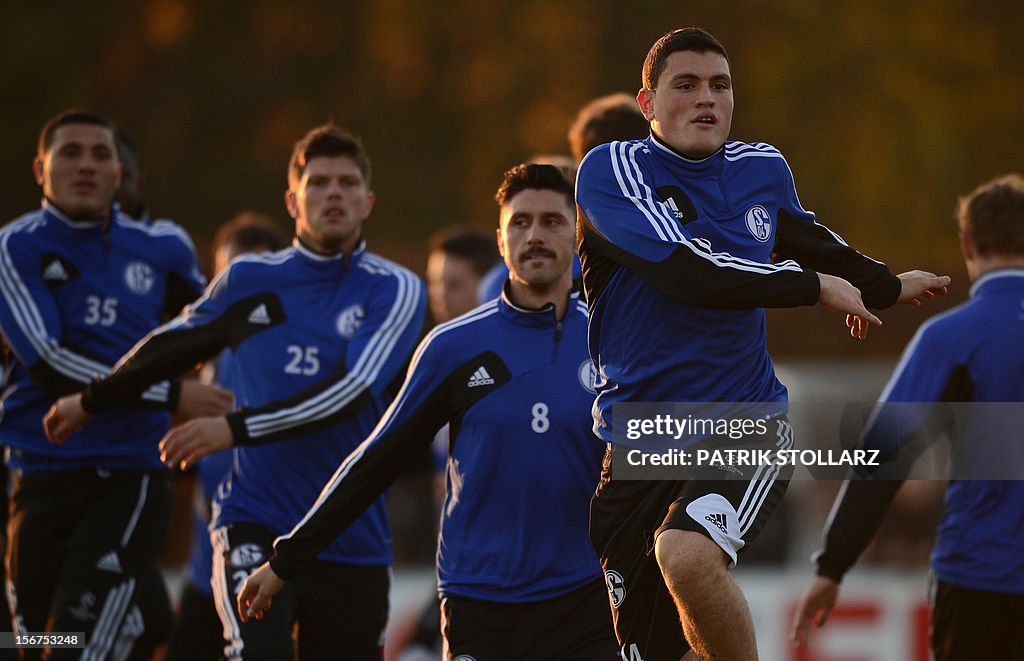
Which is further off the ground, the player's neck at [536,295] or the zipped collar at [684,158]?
the zipped collar at [684,158]

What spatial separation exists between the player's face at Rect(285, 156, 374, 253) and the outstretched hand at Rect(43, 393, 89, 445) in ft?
4.41

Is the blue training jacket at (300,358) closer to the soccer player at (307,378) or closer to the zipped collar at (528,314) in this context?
the soccer player at (307,378)

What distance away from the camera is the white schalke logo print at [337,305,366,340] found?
775 cm

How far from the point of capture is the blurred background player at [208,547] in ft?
28.0

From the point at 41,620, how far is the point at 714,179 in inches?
173

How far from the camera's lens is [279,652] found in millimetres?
7051

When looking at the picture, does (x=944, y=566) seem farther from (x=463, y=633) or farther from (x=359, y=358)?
(x=359, y=358)

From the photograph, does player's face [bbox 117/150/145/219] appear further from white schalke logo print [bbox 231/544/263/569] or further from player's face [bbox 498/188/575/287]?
player's face [bbox 498/188/575/287]

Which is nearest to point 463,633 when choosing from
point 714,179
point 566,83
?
point 714,179

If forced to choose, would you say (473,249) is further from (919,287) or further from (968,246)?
(919,287)

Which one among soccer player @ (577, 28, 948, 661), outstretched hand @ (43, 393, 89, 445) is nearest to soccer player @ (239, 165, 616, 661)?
soccer player @ (577, 28, 948, 661)

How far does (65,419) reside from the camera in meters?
7.79

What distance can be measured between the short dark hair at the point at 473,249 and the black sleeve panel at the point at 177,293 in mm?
1799

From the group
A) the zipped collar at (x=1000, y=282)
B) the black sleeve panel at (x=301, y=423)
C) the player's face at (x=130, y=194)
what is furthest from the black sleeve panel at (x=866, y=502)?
the player's face at (x=130, y=194)
